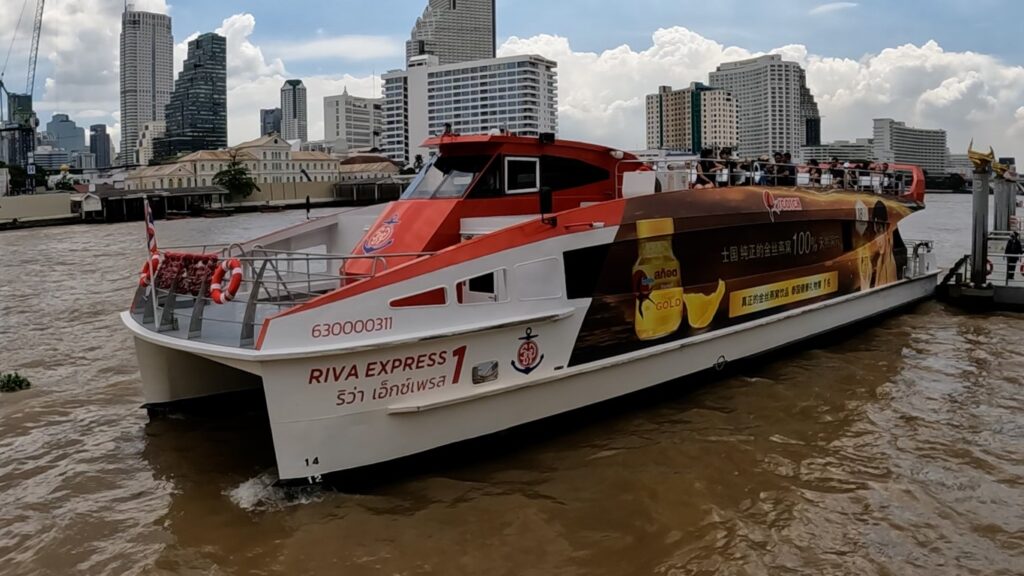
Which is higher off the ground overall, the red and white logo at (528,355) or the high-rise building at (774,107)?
the high-rise building at (774,107)

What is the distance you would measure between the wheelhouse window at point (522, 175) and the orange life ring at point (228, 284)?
315cm

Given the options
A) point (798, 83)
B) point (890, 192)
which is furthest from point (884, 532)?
point (798, 83)

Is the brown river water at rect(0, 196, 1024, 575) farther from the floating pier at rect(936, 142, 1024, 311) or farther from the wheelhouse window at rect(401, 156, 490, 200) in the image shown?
the floating pier at rect(936, 142, 1024, 311)

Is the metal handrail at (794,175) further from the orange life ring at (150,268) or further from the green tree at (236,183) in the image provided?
the green tree at (236,183)

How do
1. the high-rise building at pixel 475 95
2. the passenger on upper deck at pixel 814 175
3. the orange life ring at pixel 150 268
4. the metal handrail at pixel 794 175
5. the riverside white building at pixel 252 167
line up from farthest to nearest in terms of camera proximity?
the high-rise building at pixel 475 95 < the riverside white building at pixel 252 167 < the passenger on upper deck at pixel 814 175 < the metal handrail at pixel 794 175 < the orange life ring at pixel 150 268

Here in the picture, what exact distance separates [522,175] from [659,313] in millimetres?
2262

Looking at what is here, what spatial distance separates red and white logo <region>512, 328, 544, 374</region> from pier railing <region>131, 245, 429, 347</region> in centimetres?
135

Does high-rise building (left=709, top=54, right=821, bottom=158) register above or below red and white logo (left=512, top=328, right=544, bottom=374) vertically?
above

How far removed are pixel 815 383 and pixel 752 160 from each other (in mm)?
3477

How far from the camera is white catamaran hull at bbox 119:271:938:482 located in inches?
251

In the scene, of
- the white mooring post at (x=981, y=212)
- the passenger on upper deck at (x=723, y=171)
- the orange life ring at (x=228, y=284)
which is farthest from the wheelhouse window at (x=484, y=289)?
the white mooring post at (x=981, y=212)

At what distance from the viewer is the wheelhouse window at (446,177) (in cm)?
868

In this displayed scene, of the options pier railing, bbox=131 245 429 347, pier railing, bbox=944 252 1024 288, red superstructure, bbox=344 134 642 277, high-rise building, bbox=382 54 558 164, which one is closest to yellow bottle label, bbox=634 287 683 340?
red superstructure, bbox=344 134 642 277

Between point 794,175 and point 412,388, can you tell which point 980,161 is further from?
point 412,388
